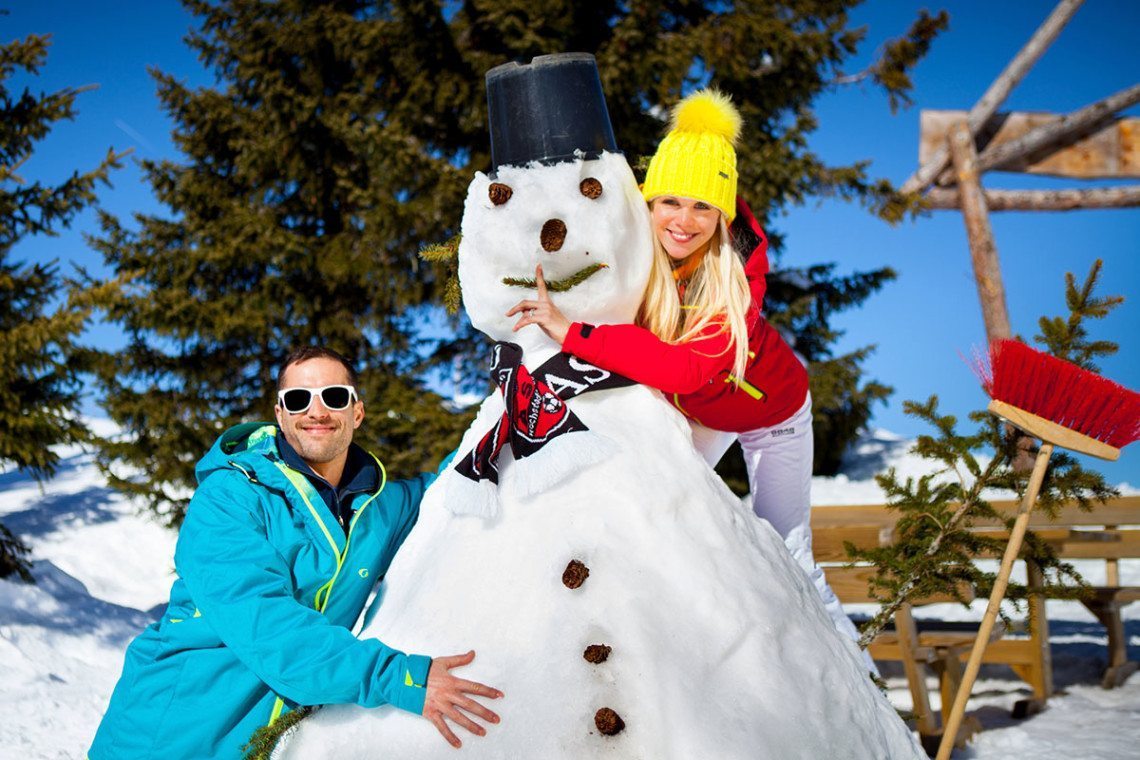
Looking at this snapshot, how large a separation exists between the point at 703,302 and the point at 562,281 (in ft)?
1.42

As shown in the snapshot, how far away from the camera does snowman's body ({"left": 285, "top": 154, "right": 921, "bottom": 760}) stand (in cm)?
171

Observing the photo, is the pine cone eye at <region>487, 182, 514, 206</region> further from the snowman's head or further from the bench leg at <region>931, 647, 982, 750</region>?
the bench leg at <region>931, 647, 982, 750</region>

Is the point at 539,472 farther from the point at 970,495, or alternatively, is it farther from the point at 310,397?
the point at 970,495

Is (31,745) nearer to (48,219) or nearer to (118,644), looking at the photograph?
(118,644)

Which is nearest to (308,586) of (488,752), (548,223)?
(488,752)

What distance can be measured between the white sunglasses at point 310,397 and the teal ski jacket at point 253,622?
0.10 m

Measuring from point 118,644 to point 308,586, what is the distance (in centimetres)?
530

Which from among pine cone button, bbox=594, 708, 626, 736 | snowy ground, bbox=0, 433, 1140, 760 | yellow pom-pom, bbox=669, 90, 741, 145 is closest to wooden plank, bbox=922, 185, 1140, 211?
snowy ground, bbox=0, 433, 1140, 760

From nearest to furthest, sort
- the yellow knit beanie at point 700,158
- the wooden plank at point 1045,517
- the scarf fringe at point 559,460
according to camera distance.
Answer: the scarf fringe at point 559,460 → the yellow knit beanie at point 700,158 → the wooden plank at point 1045,517

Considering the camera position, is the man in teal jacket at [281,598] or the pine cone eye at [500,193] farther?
the pine cone eye at [500,193]

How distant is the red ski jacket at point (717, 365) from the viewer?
216 centimetres

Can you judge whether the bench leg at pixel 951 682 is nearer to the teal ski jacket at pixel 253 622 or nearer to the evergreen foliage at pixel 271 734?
the teal ski jacket at pixel 253 622

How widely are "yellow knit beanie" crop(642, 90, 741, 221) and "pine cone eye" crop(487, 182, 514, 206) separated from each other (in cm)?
43

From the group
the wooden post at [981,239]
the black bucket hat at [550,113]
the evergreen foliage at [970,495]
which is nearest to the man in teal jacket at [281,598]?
the black bucket hat at [550,113]
